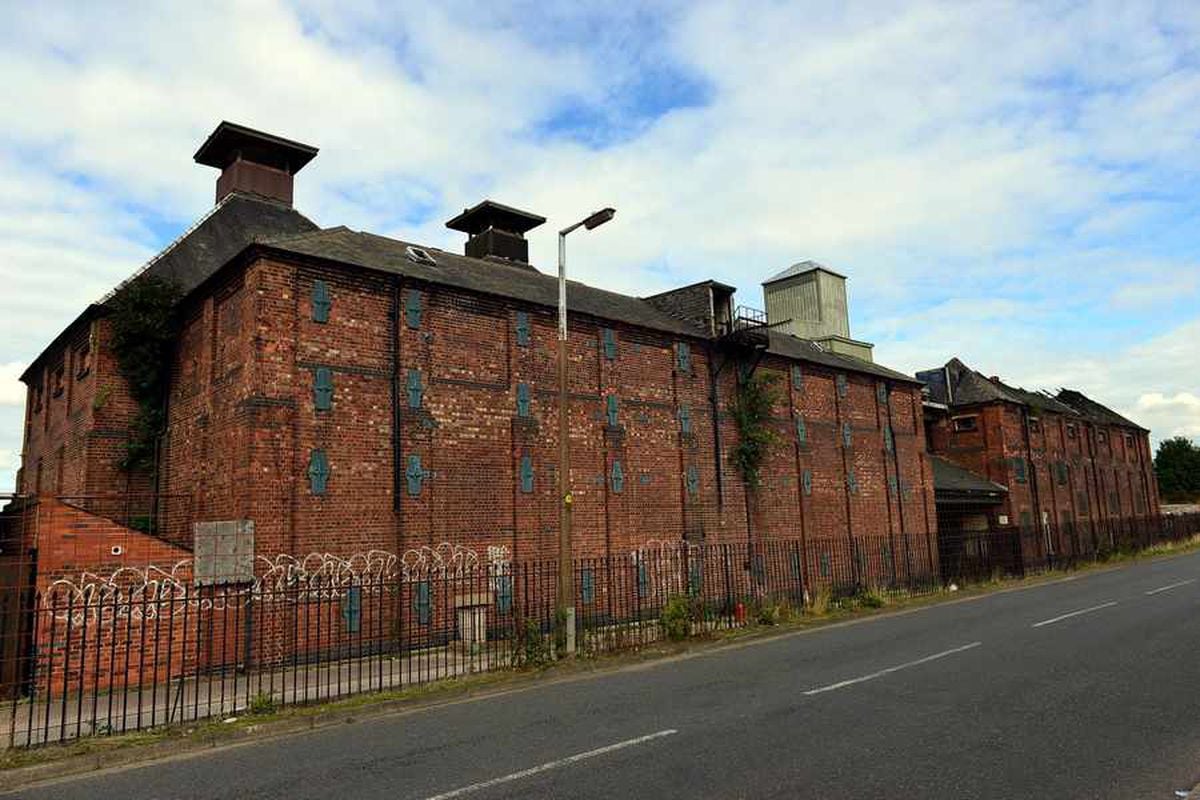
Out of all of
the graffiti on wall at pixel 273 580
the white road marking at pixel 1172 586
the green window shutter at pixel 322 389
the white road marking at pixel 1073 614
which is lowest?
the white road marking at pixel 1172 586

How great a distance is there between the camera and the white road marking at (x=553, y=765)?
5887 millimetres

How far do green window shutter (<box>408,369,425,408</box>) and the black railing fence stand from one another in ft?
11.0

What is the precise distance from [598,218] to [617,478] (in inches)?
367

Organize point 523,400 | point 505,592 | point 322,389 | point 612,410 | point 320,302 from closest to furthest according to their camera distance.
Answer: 1. point 322,389
2. point 320,302
3. point 505,592
4. point 523,400
5. point 612,410

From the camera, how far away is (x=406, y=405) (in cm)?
1633

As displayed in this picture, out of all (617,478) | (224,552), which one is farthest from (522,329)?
(224,552)

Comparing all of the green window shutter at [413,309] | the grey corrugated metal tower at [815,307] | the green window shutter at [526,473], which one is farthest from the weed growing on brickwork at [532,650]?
the grey corrugated metal tower at [815,307]

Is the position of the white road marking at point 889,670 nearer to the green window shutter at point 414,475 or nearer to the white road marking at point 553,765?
the white road marking at point 553,765

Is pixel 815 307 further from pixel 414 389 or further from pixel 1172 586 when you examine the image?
pixel 414 389

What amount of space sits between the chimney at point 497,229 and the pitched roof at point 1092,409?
4033 cm

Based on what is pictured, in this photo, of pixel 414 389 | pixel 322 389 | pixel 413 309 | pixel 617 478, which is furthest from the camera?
pixel 617 478

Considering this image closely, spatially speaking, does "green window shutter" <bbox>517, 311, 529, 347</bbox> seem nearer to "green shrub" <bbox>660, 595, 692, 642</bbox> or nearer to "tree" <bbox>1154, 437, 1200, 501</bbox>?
"green shrub" <bbox>660, 595, 692, 642</bbox>

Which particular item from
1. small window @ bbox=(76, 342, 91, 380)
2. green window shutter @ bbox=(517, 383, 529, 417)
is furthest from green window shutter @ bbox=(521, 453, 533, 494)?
small window @ bbox=(76, 342, 91, 380)

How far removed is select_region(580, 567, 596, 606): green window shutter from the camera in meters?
18.6
